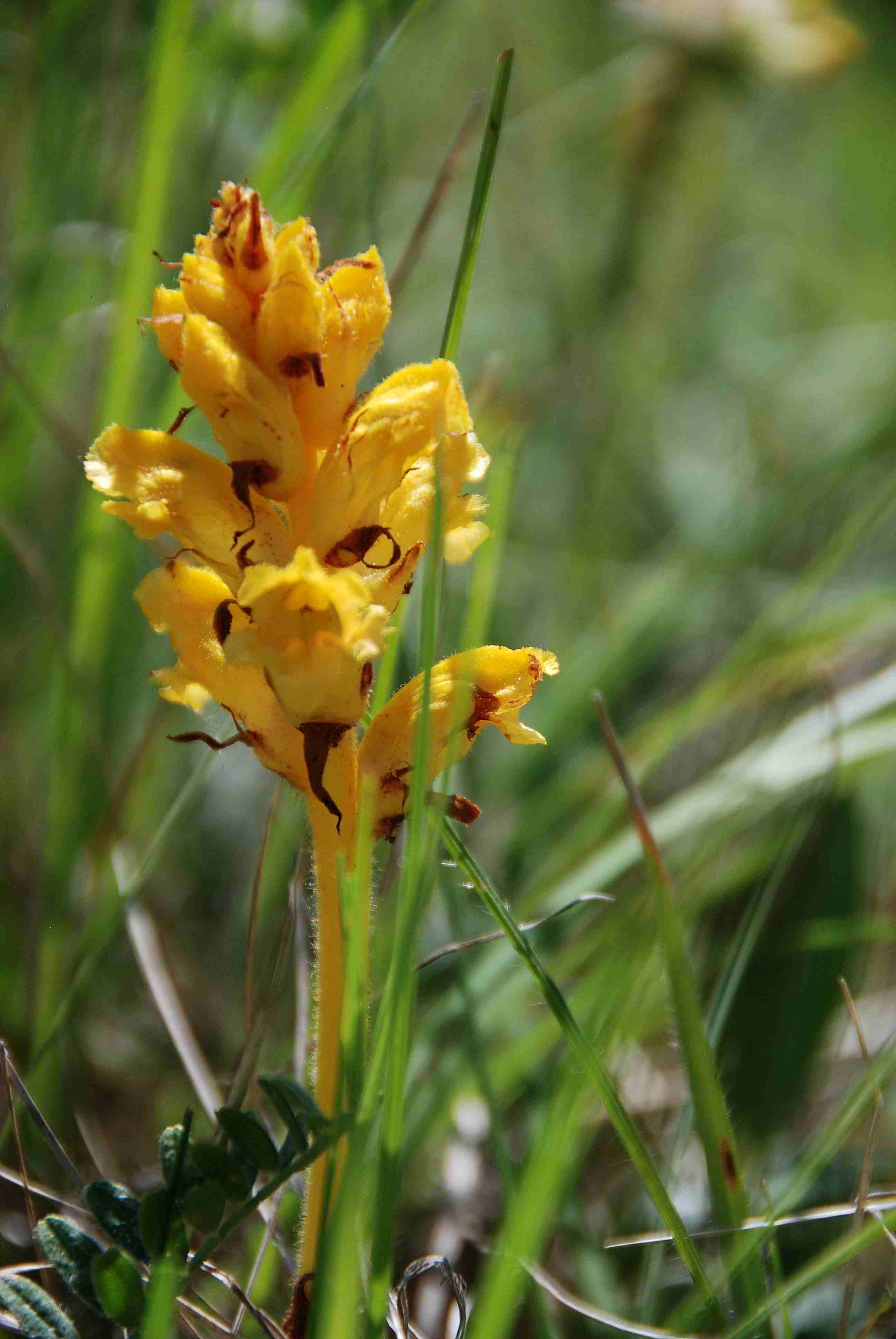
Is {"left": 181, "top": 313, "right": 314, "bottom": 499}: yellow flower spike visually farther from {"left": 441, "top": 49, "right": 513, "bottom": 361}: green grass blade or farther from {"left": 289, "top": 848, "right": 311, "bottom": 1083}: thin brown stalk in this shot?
{"left": 289, "top": 848, "right": 311, "bottom": 1083}: thin brown stalk

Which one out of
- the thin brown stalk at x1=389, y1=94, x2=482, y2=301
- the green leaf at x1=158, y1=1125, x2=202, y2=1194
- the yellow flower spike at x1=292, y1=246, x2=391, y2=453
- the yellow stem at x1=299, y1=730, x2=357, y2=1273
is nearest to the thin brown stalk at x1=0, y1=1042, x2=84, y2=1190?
the green leaf at x1=158, y1=1125, x2=202, y2=1194

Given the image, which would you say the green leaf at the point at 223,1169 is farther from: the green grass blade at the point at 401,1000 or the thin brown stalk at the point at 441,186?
the thin brown stalk at the point at 441,186

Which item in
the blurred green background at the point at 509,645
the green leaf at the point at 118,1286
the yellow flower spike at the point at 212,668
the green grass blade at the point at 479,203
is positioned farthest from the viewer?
the blurred green background at the point at 509,645

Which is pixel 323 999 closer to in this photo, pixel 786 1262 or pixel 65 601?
pixel 786 1262

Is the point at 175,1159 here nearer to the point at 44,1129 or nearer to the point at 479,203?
the point at 44,1129

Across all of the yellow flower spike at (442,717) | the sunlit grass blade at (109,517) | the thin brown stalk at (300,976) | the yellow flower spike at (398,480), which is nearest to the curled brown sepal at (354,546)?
the yellow flower spike at (398,480)
